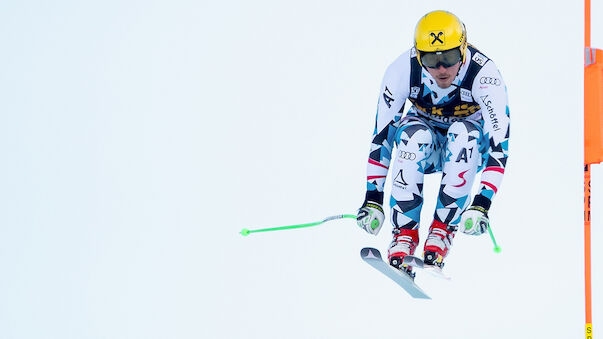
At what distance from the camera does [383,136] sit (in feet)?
22.4

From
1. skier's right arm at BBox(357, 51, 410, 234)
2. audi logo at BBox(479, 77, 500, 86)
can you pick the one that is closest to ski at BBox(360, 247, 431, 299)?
skier's right arm at BBox(357, 51, 410, 234)

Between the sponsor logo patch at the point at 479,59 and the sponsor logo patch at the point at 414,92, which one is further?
the sponsor logo patch at the point at 414,92

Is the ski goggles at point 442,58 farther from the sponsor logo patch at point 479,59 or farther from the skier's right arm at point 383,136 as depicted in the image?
the skier's right arm at point 383,136

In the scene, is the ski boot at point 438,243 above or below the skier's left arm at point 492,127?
below

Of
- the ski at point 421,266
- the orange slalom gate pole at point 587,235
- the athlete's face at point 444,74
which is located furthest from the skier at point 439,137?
the orange slalom gate pole at point 587,235

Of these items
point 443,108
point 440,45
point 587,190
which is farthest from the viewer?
point 587,190

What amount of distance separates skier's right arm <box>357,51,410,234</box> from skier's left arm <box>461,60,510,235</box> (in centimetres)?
48

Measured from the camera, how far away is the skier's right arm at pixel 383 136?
6691 mm

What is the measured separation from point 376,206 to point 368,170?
249 millimetres

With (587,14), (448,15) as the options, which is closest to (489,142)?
(448,15)

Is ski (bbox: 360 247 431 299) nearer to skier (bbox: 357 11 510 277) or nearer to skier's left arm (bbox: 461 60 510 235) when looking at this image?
skier (bbox: 357 11 510 277)

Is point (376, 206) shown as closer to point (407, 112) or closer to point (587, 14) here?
point (407, 112)

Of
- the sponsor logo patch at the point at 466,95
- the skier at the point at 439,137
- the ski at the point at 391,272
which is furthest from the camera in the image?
the sponsor logo patch at the point at 466,95

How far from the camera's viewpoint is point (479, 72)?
256 inches
